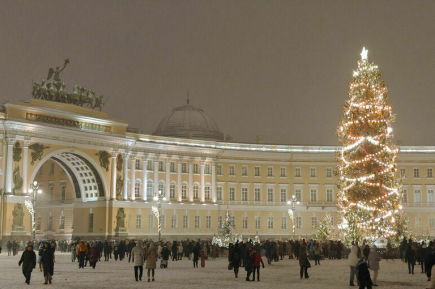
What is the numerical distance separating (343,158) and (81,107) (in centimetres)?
3220

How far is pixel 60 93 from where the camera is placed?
61188 millimetres

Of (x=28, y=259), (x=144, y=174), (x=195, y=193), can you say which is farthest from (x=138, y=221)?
(x=28, y=259)

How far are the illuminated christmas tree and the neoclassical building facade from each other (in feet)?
101

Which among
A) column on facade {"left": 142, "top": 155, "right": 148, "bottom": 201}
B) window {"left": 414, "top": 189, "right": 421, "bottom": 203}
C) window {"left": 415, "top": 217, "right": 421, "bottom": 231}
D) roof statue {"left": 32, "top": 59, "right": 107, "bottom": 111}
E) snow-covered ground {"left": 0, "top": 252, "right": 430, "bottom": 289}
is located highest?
roof statue {"left": 32, "top": 59, "right": 107, "bottom": 111}

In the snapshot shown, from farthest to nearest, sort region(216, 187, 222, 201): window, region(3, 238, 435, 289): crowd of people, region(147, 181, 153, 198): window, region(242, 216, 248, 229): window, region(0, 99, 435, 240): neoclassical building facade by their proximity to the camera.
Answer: region(242, 216, 248, 229): window < region(216, 187, 222, 201): window < region(147, 181, 153, 198): window < region(0, 99, 435, 240): neoclassical building facade < region(3, 238, 435, 289): crowd of people

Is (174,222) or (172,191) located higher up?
(172,191)

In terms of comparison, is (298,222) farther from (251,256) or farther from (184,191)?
(251,256)

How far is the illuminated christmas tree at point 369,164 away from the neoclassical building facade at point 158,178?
30.8m

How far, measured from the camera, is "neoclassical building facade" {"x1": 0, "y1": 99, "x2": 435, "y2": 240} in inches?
2271

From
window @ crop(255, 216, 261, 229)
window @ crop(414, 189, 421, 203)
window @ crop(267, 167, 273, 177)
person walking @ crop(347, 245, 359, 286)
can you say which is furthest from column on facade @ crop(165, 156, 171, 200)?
person walking @ crop(347, 245, 359, 286)

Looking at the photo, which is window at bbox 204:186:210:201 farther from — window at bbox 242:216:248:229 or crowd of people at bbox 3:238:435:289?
crowd of people at bbox 3:238:435:289

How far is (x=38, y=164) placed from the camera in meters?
58.7

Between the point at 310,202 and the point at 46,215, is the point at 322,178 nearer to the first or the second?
the point at 310,202

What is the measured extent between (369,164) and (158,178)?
37.0 m
